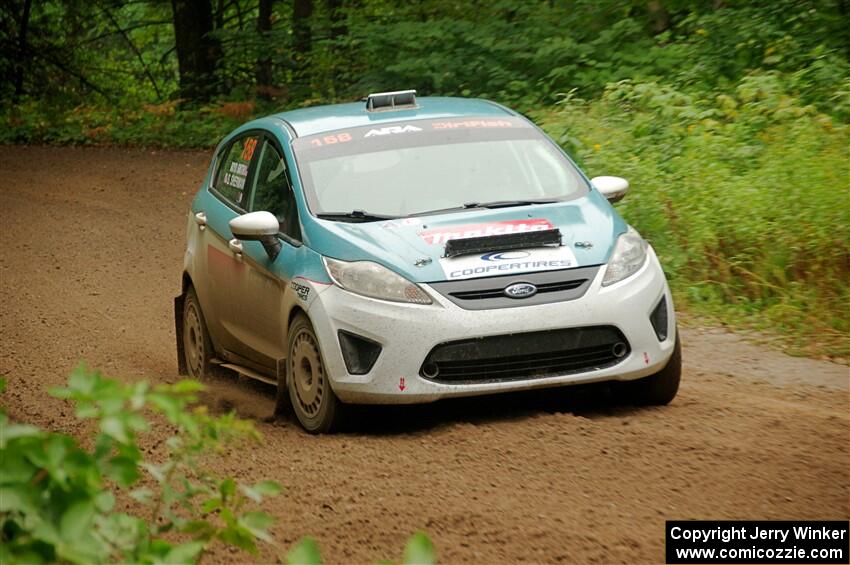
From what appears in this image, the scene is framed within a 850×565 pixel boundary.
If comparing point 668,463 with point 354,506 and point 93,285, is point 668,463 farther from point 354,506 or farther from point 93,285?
point 93,285

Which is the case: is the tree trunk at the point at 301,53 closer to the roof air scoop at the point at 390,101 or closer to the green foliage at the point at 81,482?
the roof air scoop at the point at 390,101

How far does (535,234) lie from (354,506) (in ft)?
7.20

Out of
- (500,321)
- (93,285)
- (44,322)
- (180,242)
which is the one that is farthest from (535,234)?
(180,242)

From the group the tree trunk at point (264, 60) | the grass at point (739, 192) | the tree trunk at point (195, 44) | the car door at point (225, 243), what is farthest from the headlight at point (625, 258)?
the tree trunk at point (195, 44)

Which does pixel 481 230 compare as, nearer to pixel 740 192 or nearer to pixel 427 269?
pixel 427 269

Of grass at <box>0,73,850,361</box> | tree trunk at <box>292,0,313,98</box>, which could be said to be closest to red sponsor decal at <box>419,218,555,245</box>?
grass at <box>0,73,850,361</box>

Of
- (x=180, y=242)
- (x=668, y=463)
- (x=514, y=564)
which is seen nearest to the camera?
(x=514, y=564)

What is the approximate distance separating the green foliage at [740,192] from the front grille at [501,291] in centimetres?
274

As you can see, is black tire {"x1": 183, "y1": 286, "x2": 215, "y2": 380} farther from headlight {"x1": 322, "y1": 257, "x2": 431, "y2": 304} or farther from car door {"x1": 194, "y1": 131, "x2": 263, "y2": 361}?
headlight {"x1": 322, "y1": 257, "x2": 431, "y2": 304}

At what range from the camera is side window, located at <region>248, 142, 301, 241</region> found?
8.02m

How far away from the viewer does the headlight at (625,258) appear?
285 inches

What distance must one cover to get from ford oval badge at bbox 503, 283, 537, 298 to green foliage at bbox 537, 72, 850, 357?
9.50 ft

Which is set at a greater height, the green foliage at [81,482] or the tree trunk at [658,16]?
Result: the green foliage at [81,482]

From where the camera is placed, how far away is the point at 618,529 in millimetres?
5180
